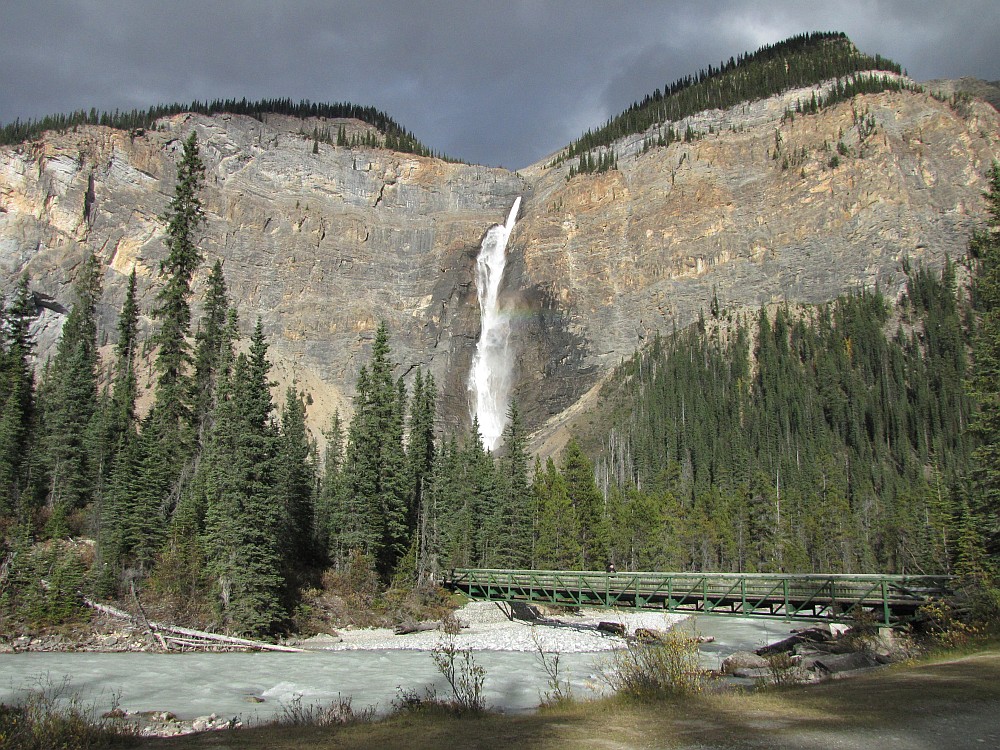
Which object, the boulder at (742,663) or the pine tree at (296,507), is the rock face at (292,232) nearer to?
the pine tree at (296,507)

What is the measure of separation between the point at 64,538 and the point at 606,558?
3993 cm

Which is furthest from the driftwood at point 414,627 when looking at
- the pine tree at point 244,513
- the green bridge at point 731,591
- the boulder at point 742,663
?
the boulder at point 742,663

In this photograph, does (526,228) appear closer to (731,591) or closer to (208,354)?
(208,354)

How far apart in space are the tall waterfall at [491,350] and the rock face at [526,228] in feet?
6.53

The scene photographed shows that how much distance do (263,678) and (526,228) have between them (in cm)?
12098

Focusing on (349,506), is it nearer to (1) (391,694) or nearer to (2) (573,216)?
(1) (391,694)

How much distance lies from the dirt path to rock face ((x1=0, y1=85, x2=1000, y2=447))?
101755 mm

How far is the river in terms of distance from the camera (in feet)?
53.0

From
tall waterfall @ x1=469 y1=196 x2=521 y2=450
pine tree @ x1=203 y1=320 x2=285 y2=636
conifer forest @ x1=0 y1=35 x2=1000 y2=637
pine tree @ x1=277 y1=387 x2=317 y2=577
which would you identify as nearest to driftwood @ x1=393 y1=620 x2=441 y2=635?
conifer forest @ x1=0 y1=35 x2=1000 y2=637

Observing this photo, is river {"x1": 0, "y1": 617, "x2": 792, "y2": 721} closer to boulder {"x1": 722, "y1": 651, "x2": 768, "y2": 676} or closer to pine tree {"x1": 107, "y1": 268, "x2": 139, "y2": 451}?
boulder {"x1": 722, "y1": 651, "x2": 768, "y2": 676}

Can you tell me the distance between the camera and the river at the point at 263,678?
16.1 meters

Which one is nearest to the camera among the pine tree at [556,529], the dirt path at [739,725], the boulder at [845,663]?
the dirt path at [739,725]

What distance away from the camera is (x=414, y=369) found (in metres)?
123

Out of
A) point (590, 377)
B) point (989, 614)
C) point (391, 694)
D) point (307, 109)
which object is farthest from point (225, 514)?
point (307, 109)
